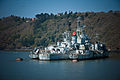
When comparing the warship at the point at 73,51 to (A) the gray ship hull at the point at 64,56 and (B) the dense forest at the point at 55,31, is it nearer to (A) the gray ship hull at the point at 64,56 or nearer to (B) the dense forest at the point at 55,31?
(A) the gray ship hull at the point at 64,56

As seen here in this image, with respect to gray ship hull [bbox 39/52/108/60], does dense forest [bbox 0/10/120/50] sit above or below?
above

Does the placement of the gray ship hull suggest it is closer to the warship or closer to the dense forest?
the warship

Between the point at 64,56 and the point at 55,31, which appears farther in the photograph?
the point at 55,31

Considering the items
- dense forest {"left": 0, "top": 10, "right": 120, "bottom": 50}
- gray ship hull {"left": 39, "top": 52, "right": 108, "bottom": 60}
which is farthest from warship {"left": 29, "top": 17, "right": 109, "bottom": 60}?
dense forest {"left": 0, "top": 10, "right": 120, "bottom": 50}

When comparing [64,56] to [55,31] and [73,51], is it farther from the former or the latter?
[55,31]

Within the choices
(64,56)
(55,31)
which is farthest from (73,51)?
(55,31)

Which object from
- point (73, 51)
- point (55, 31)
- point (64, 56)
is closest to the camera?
point (64, 56)

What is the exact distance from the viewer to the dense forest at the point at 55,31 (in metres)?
145

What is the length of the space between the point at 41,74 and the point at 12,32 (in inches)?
5831

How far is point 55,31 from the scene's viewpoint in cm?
17575

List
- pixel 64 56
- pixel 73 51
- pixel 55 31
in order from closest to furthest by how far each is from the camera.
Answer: pixel 64 56 < pixel 73 51 < pixel 55 31

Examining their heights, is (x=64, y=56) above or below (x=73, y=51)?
below

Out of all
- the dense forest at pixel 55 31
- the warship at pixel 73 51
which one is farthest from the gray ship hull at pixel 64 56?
the dense forest at pixel 55 31

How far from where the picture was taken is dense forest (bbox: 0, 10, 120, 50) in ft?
474
